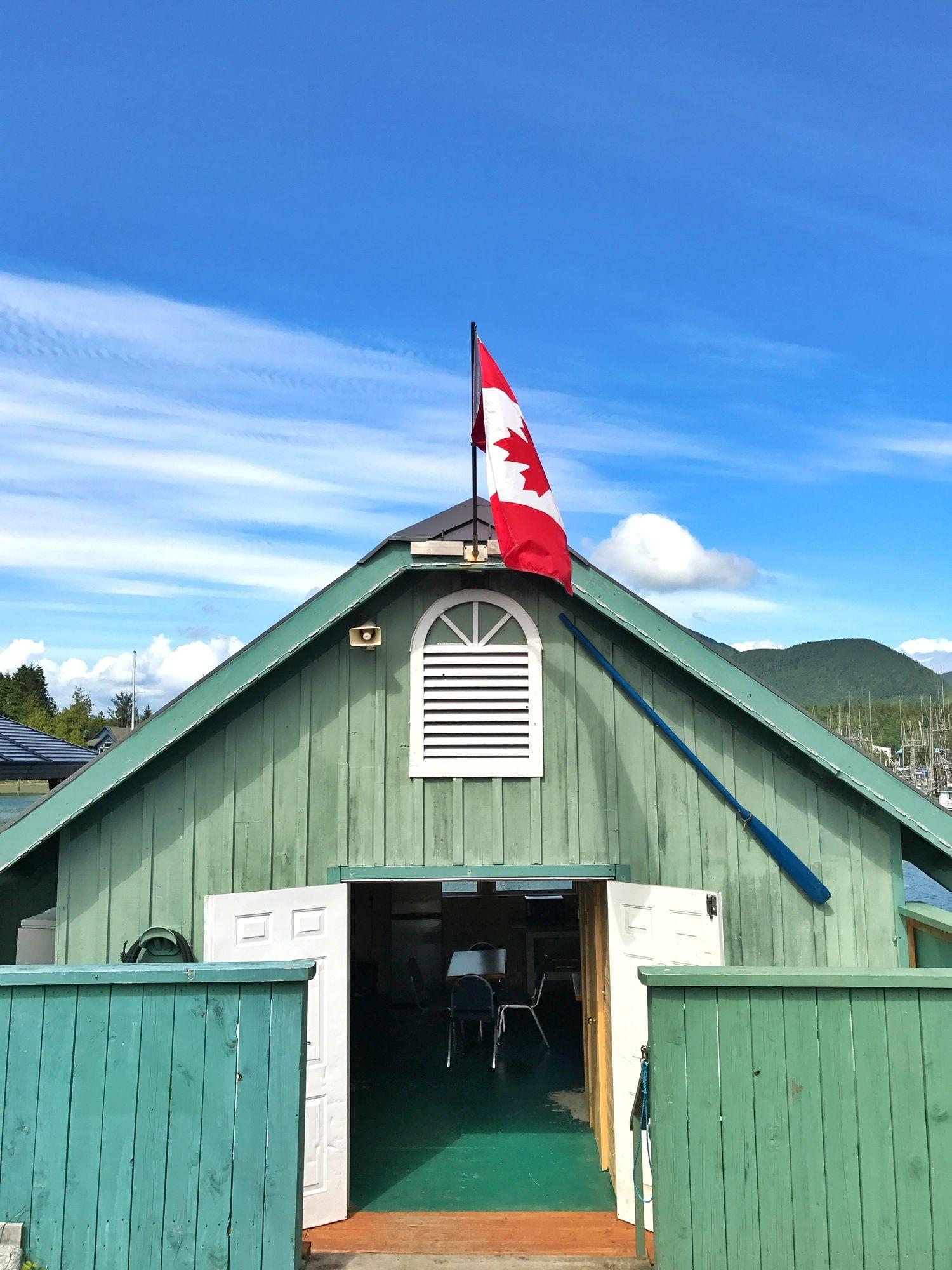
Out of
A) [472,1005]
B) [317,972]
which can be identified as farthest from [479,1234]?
[472,1005]

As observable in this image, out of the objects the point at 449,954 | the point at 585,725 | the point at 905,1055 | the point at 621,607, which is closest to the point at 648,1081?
the point at 905,1055

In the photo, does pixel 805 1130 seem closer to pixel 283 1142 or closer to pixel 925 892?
pixel 283 1142

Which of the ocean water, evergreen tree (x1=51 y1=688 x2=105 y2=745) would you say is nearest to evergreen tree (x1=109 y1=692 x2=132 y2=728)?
evergreen tree (x1=51 y1=688 x2=105 y2=745)

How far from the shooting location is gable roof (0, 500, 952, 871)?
211 inches

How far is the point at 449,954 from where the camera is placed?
41.8ft

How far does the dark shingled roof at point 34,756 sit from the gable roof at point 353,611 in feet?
13.9

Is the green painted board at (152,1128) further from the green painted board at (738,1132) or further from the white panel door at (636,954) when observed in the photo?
the white panel door at (636,954)

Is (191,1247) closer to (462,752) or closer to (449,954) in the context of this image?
(462,752)

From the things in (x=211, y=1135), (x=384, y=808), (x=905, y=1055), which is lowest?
(x=211, y=1135)

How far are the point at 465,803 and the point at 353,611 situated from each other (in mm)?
1443

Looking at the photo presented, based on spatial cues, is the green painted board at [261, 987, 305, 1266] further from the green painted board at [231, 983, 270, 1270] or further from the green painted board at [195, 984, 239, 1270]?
the green painted board at [195, 984, 239, 1270]

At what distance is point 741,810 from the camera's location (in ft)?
18.9

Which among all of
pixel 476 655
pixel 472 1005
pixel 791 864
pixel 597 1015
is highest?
pixel 476 655

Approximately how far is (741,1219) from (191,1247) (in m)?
2.43
